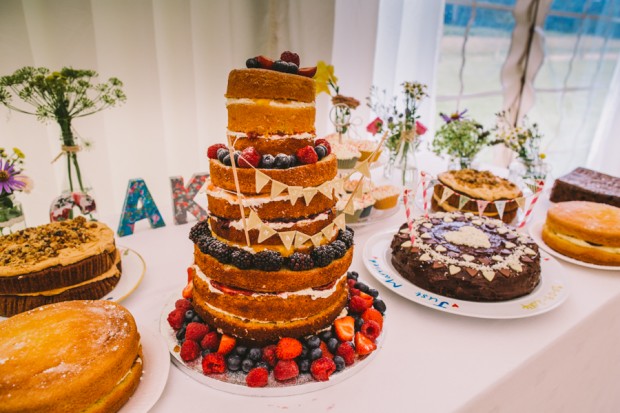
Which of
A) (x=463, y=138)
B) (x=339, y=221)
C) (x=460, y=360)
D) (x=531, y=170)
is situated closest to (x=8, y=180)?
(x=339, y=221)

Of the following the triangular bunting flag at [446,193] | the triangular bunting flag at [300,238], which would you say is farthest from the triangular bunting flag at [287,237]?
the triangular bunting flag at [446,193]

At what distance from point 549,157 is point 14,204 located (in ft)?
22.9

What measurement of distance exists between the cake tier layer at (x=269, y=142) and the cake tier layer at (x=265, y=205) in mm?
145

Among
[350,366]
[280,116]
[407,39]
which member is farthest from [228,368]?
[407,39]

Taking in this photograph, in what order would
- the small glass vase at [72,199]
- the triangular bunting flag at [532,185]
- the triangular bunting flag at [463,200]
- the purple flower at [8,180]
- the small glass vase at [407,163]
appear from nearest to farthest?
1. the purple flower at [8,180]
2. the small glass vase at [72,199]
3. the triangular bunting flag at [463,200]
4. the triangular bunting flag at [532,185]
5. the small glass vase at [407,163]

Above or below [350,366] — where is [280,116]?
above

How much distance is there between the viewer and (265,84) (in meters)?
1.18

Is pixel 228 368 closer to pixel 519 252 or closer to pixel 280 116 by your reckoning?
pixel 280 116

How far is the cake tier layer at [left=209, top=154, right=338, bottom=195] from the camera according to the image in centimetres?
122

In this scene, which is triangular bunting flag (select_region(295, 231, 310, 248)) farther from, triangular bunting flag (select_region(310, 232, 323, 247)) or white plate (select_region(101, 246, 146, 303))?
white plate (select_region(101, 246, 146, 303))

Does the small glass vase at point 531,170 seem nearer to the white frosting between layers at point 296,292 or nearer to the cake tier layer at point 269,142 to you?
the white frosting between layers at point 296,292

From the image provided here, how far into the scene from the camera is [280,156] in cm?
123

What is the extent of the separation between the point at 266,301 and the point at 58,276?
0.80 meters

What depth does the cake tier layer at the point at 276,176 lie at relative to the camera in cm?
122
